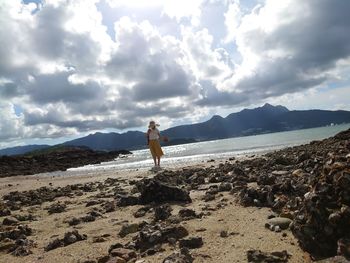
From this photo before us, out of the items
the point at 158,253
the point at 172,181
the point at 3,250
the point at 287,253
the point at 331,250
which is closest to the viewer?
the point at 331,250

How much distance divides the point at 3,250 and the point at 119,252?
2.83 metres

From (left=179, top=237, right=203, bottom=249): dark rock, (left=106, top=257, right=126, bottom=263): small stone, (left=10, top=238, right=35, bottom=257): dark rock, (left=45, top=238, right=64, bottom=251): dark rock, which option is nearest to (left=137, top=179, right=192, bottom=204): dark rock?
(left=45, top=238, right=64, bottom=251): dark rock

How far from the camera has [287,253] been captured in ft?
16.0

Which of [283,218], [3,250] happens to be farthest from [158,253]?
[3,250]

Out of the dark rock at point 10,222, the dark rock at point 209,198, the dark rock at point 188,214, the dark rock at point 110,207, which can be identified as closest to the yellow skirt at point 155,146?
the dark rock at point 110,207

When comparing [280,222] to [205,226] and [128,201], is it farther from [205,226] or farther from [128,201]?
[128,201]

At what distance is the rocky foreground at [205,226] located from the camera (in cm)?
462

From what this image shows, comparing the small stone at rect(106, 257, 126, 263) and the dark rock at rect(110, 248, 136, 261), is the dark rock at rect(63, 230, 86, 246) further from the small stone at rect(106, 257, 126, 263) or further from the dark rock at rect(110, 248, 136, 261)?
the small stone at rect(106, 257, 126, 263)

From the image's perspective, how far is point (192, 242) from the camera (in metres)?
5.77

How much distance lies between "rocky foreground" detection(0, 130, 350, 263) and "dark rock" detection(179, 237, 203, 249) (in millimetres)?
16

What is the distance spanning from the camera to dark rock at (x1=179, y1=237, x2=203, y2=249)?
575 cm

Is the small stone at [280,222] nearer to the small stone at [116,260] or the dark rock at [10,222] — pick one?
the small stone at [116,260]

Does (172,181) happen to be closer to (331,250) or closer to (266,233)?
(266,233)

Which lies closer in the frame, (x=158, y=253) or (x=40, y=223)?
(x=158, y=253)
